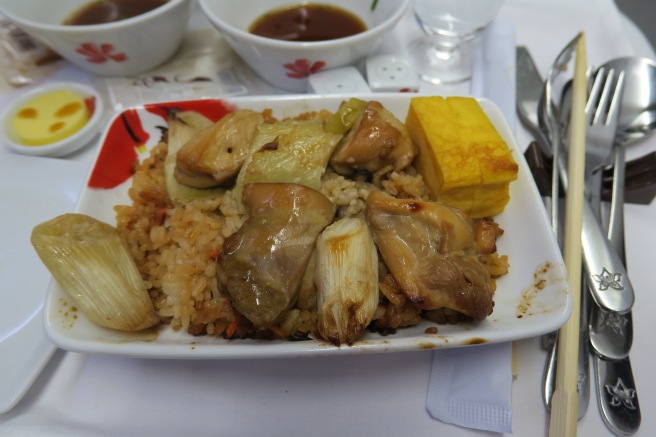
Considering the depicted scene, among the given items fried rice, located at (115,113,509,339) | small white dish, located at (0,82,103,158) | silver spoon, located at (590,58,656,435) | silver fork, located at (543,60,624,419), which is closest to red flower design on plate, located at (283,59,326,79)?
fried rice, located at (115,113,509,339)

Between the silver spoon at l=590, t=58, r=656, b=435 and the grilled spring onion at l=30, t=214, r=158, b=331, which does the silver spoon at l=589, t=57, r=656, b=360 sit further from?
the grilled spring onion at l=30, t=214, r=158, b=331

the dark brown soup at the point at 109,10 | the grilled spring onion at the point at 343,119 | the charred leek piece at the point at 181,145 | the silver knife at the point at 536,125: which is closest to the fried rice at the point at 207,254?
the charred leek piece at the point at 181,145

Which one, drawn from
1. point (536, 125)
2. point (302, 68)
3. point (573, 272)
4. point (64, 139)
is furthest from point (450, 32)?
point (64, 139)

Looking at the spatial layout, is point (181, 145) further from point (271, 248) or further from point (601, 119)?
point (601, 119)

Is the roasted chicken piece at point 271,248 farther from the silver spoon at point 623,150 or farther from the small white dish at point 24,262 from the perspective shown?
the silver spoon at point 623,150

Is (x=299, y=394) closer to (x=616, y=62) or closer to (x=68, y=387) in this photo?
(x=68, y=387)
